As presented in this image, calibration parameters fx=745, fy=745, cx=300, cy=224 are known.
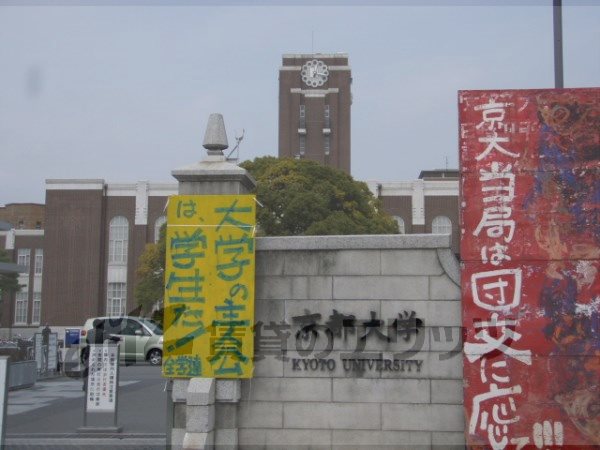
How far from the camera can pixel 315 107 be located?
68875 mm

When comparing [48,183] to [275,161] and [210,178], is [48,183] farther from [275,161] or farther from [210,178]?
[210,178]

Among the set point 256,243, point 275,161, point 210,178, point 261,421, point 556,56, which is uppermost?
point 275,161

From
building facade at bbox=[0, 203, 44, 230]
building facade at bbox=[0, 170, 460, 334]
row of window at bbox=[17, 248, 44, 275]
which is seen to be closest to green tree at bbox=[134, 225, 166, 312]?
building facade at bbox=[0, 170, 460, 334]

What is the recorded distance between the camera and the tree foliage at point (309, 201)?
115 ft

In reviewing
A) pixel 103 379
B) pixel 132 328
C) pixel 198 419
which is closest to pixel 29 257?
pixel 132 328

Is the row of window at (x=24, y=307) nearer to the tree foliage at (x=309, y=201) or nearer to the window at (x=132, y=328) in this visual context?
the tree foliage at (x=309, y=201)

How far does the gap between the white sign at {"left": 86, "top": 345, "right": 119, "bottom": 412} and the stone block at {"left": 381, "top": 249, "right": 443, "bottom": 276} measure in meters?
4.74

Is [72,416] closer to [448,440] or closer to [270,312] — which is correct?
[270,312]

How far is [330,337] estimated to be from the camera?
839 centimetres

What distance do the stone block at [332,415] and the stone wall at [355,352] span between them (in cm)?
1

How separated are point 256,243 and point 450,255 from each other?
86.5 inches

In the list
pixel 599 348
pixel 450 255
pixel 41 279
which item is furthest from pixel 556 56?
pixel 41 279

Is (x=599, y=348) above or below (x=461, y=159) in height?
below

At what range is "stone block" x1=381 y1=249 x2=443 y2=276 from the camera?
8.30 metres
